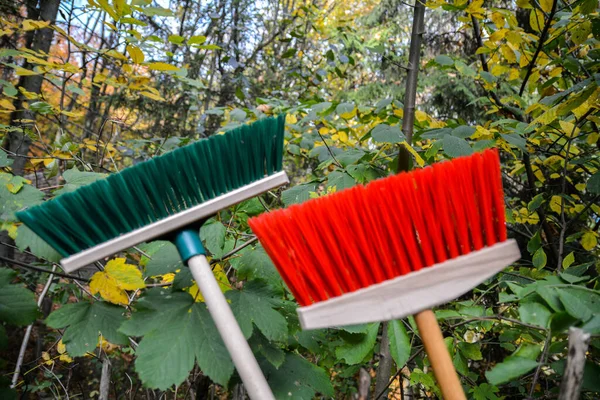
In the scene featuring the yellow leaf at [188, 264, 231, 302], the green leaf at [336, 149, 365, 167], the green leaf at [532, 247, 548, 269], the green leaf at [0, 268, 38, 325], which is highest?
the green leaf at [0, 268, 38, 325]

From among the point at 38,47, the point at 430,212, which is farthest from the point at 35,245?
the point at 38,47

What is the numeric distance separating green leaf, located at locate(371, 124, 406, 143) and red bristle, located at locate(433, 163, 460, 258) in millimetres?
554

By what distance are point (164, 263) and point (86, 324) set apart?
212 mm

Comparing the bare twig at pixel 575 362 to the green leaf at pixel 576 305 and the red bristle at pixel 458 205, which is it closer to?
the green leaf at pixel 576 305

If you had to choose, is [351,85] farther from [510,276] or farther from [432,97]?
[510,276]

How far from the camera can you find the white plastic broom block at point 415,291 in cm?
71

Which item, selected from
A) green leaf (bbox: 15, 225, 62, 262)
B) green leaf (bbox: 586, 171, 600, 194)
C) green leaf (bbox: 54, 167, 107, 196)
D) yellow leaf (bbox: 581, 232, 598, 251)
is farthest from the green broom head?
yellow leaf (bbox: 581, 232, 598, 251)

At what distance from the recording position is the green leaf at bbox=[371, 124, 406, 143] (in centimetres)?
132

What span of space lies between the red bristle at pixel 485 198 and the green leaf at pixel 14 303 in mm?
1028

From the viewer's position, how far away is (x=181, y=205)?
85cm

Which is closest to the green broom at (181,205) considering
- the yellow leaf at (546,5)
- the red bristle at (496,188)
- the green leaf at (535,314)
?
the red bristle at (496,188)

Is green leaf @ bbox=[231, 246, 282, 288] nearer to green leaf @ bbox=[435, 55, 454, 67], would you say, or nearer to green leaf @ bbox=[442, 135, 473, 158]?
green leaf @ bbox=[442, 135, 473, 158]

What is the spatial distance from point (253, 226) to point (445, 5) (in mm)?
1277

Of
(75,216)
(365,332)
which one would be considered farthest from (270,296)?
(75,216)
